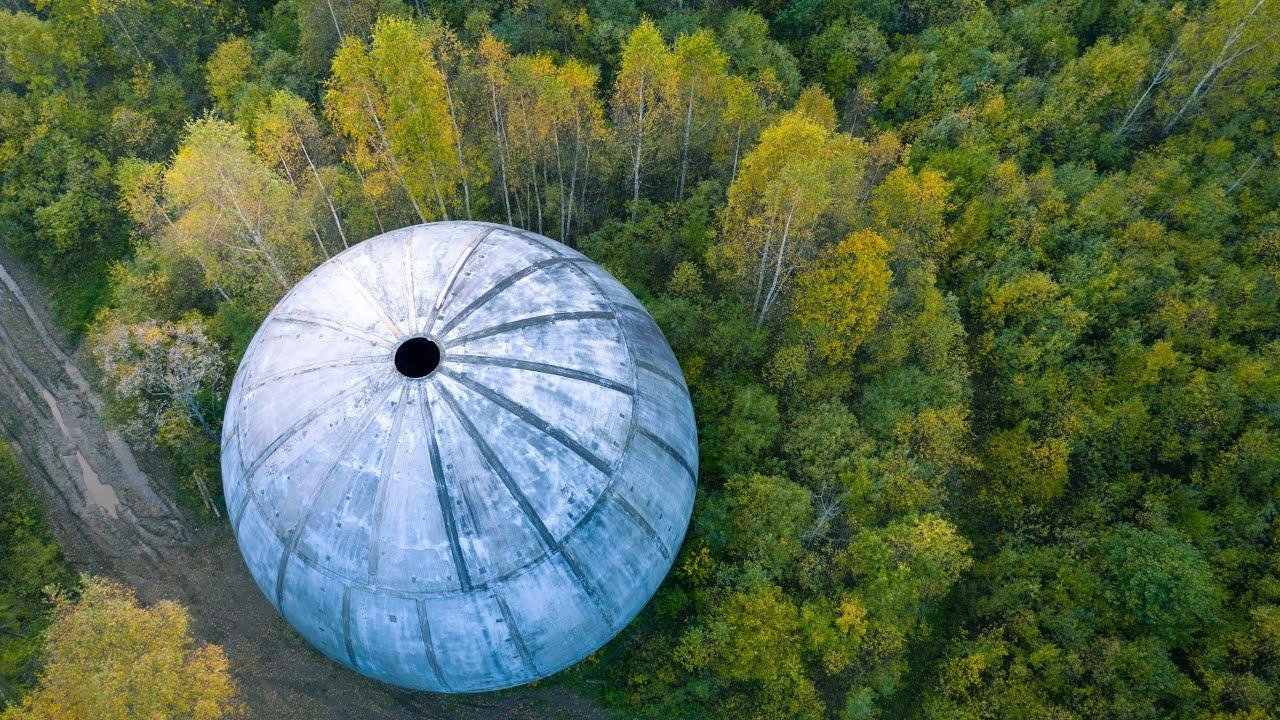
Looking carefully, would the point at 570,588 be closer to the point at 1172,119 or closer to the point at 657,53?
the point at 657,53

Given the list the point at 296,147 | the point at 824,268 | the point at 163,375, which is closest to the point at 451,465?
the point at 824,268

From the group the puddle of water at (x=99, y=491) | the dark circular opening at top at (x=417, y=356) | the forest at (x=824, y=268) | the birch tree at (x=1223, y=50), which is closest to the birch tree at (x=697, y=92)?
the forest at (x=824, y=268)

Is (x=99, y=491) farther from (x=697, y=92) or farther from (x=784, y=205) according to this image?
(x=697, y=92)

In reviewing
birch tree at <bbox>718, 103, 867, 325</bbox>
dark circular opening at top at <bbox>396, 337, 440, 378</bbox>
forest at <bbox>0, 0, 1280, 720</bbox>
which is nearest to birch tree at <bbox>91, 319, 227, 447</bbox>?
forest at <bbox>0, 0, 1280, 720</bbox>

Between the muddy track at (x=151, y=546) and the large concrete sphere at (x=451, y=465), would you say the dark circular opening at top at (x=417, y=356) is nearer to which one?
the large concrete sphere at (x=451, y=465)

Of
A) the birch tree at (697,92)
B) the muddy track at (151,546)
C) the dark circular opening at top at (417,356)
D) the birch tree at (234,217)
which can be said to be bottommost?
the muddy track at (151,546)
